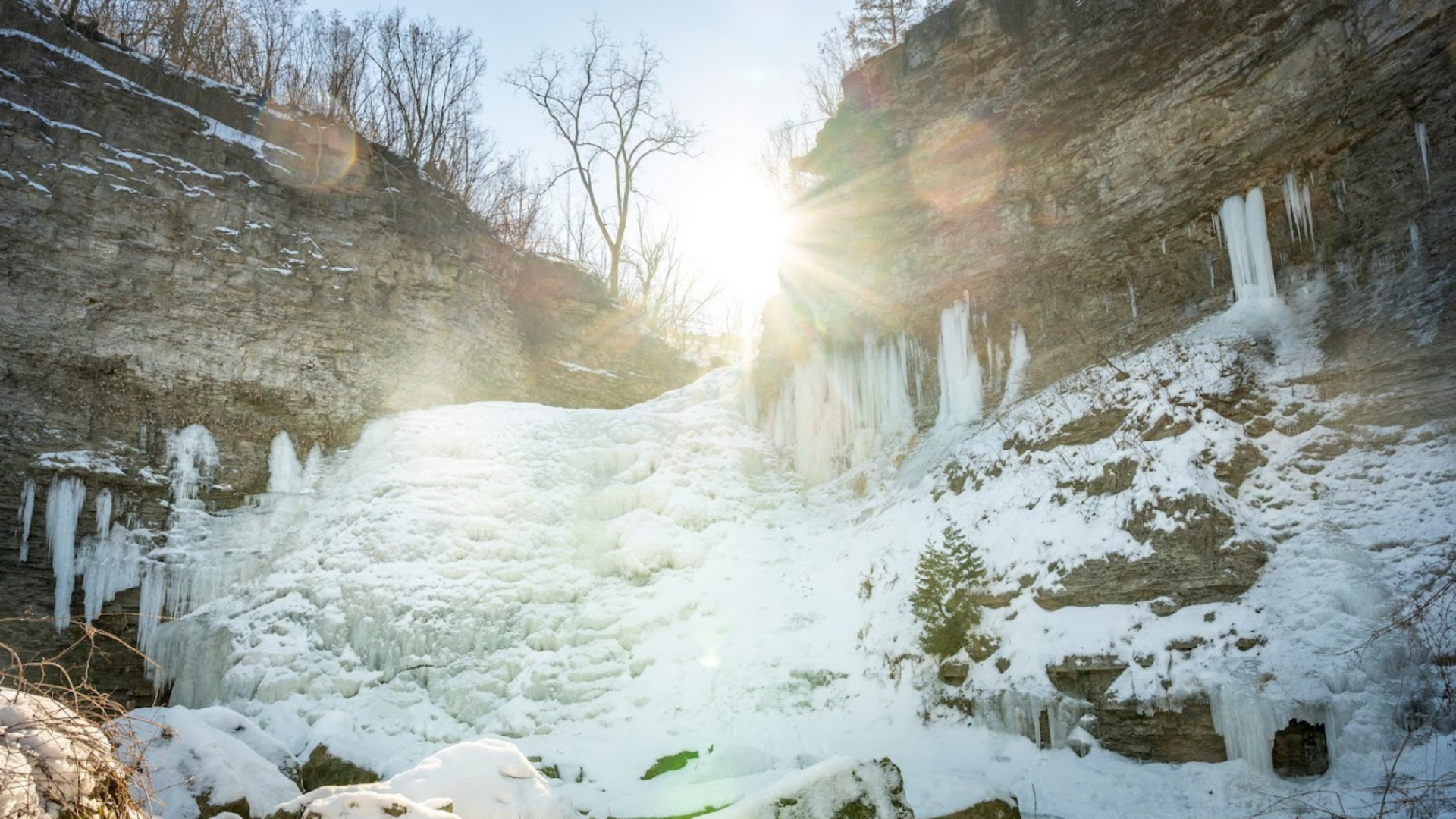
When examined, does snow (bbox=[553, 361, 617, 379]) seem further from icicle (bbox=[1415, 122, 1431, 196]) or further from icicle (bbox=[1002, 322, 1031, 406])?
icicle (bbox=[1415, 122, 1431, 196])

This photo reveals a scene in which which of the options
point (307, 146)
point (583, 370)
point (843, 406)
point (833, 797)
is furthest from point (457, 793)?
point (307, 146)

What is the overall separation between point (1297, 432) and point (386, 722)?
10477 mm

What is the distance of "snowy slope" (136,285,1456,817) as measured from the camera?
6828 millimetres

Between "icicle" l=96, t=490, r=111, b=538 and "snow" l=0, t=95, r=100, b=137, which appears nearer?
"icicle" l=96, t=490, r=111, b=538

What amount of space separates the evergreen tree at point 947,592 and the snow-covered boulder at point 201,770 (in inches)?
250

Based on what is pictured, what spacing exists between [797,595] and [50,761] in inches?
→ 348

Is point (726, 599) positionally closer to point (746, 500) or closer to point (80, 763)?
point (746, 500)

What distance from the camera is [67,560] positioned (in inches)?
442

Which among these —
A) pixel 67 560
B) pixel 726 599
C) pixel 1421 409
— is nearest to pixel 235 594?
pixel 67 560

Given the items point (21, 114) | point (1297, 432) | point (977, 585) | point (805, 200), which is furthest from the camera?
point (805, 200)

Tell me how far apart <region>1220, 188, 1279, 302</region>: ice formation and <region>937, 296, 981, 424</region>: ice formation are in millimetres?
3681

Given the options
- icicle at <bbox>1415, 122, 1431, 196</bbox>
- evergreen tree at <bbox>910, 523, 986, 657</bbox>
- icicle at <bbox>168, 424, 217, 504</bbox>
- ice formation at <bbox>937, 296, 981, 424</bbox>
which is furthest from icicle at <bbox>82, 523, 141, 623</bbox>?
icicle at <bbox>1415, 122, 1431, 196</bbox>

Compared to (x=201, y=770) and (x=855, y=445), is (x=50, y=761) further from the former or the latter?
(x=855, y=445)

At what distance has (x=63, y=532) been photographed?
37.0 feet
